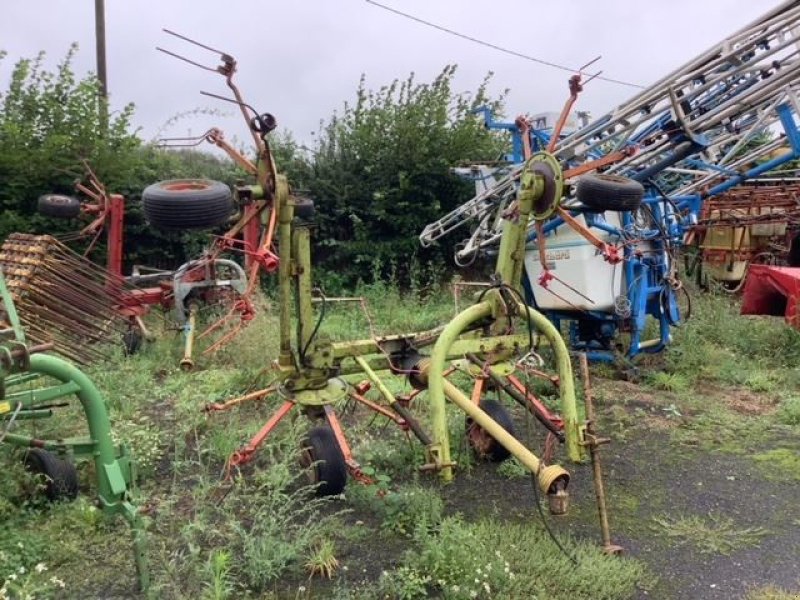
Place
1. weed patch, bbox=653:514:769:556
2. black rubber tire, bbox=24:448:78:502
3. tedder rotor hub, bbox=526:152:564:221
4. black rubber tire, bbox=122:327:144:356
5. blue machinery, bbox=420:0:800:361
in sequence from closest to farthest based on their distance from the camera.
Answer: weed patch, bbox=653:514:769:556 → black rubber tire, bbox=24:448:78:502 → tedder rotor hub, bbox=526:152:564:221 → blue machinery, bbox=420:0:800:361 → black rubber tire, bbox=122:327:144:356

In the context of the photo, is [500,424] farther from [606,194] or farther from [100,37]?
[100,37]

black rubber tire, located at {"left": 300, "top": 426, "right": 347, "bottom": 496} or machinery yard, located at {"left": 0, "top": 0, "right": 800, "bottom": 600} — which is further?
black rubber tire, located at {"left": 300, "top": 426, "right": 347, "bottom": 496}

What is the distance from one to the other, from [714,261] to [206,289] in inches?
334

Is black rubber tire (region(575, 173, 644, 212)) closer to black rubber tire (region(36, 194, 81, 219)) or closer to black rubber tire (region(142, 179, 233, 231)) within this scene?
black rubber tire (region(142, 179, 233, 231))

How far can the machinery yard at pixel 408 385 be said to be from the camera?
3.13 meters

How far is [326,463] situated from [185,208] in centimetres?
149

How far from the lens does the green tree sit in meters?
10.8

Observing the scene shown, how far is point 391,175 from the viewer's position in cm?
1109

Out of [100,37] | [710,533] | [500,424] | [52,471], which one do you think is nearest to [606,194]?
[500,424]

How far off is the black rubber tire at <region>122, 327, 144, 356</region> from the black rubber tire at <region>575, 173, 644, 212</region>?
15.8 ft

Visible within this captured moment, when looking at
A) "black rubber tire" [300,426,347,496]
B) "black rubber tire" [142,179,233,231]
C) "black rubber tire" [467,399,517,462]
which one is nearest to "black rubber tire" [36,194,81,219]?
"black rubber tire" [142,179,233,231]

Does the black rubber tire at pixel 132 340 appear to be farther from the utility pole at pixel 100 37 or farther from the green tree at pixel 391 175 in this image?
the utility pole at pixel 100 37

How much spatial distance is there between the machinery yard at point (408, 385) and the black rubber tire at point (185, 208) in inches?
0.6

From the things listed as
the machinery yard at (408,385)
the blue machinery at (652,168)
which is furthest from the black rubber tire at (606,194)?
the blue machinery at (652,168)
